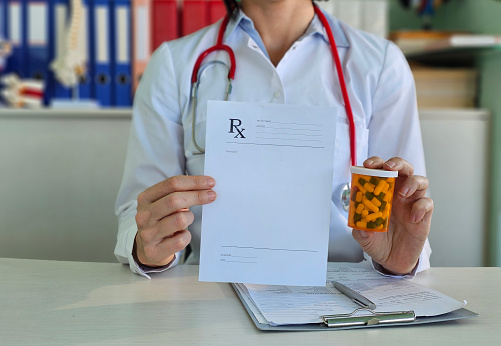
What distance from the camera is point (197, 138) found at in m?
1.15

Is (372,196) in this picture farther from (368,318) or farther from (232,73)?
(232,73)

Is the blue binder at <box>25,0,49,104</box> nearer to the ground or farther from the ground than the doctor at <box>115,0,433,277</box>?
farther from the ground

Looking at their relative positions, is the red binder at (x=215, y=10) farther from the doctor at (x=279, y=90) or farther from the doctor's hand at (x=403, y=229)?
the doctor's hand at (x=403, y=229)

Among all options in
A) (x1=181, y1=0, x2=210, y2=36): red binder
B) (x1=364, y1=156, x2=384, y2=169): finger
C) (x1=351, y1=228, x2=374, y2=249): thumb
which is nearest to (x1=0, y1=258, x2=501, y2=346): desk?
(x1=351, y1=228, x2=374, y2=249): thumb

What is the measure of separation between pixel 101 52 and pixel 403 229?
1317 mm

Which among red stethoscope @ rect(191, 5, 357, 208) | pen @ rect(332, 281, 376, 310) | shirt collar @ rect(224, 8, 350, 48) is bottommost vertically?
pen @ rect(332, 281, 376, 310)

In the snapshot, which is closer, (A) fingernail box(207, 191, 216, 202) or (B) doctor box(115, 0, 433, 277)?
(A) fingernail box(207, 191, 216, 202)

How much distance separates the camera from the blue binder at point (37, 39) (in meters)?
1.86

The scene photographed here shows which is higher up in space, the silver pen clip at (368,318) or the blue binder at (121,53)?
the blue binder at (121,53)

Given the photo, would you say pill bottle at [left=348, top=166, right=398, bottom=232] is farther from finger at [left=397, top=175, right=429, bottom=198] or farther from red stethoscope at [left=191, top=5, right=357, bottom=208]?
red stethoscope at [left=191, top=5, right=357, bottom=208]

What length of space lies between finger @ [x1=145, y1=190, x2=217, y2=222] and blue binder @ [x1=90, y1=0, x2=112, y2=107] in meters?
1.14

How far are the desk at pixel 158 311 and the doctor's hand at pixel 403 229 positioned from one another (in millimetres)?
53

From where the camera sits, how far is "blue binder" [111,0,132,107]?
1.87 metres

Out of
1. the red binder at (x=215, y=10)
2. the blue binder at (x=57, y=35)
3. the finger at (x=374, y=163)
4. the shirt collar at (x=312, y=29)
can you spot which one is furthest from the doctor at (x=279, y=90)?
the blue binder at (x=57, y=35)
